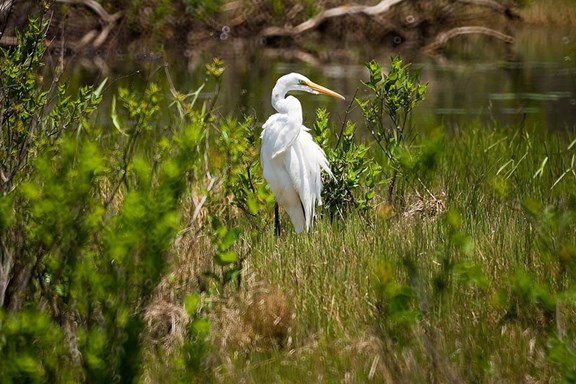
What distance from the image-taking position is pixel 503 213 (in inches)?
177

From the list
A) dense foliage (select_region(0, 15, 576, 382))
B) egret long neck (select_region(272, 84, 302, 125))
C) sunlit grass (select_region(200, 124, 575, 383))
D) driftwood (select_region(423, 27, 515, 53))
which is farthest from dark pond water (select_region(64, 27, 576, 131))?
sunlit grass (select_region(200, 124, 575, 383))

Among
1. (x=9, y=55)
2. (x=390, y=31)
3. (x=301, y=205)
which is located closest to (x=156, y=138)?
(x=301, y=205)

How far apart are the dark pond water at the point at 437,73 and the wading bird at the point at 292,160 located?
3.01 meters

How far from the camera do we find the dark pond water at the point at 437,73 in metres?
9.73

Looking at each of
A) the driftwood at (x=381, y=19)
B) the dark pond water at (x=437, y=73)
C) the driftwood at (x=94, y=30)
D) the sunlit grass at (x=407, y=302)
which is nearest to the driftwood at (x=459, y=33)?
the driftwood at (x=381, y=19)

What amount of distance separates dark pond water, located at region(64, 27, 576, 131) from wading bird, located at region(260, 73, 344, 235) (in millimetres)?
3014

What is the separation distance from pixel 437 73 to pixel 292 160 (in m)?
7.57

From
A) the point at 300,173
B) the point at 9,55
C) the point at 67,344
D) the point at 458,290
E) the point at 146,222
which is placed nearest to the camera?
the point at 146,222

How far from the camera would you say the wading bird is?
16.1 feet

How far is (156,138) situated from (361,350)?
3.62 metres

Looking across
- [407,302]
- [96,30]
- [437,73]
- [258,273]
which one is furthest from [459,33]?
[407,302]

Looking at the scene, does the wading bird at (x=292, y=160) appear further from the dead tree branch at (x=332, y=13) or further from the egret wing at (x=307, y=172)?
the dead tree branch at (x=332, y=13)

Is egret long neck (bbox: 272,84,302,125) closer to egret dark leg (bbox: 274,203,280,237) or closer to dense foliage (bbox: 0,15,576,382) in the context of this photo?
dense foliage (bbox: 0,15,576,382)

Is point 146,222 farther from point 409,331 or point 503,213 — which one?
point 503,213
